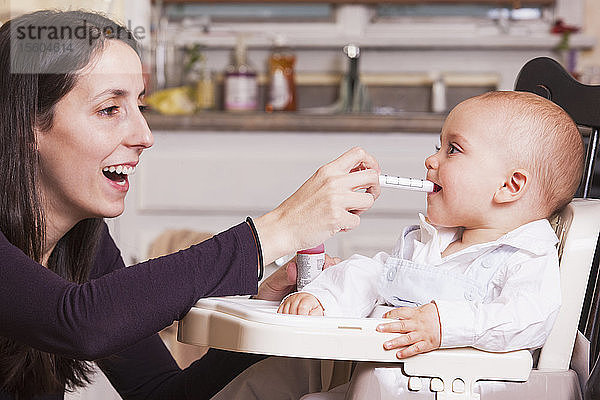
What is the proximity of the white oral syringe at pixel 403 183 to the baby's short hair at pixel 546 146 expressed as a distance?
13 cm

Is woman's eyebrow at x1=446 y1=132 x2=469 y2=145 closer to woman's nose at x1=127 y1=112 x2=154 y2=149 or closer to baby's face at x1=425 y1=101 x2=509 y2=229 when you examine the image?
baby's face at x1=425 y1=101 x2=509 y2=229

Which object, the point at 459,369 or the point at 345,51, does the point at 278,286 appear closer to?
the point at 459,369

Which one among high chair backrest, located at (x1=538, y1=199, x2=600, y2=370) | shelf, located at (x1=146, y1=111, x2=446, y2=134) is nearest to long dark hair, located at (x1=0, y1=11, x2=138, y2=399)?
high chair backrest, located at (x1=538, y1=199, x2=600, y2=370)

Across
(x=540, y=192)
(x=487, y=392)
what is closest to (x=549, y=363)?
(x=487, y=392)

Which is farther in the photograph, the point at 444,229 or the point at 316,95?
the point at 316,95

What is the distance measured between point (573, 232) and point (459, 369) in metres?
0.25

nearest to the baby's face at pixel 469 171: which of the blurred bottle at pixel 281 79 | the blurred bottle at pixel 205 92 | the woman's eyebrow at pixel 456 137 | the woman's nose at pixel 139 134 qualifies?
the woman's eyebrow at pixel 456 137

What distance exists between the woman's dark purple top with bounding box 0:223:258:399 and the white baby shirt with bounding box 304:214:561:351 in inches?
6.7

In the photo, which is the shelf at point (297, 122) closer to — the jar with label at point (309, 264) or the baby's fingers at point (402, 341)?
the jar with label at point (309, 264)

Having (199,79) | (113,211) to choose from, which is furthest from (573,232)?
(199,79)

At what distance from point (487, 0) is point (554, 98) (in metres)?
1.88

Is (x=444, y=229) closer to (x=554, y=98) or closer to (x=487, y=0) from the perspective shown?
(x=554, y=98)

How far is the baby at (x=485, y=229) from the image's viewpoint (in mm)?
1031

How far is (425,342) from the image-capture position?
3.01ft
